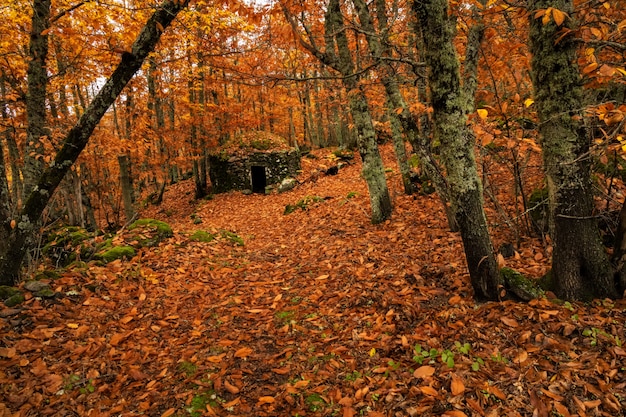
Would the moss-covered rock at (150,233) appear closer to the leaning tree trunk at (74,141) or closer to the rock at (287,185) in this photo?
the leaning tree trunk at (74,141)

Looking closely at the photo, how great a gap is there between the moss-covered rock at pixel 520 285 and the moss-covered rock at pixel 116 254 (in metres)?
6.17

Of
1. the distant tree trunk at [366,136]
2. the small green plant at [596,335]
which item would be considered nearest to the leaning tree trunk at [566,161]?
the small green plant at [596,335]

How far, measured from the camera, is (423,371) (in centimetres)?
295

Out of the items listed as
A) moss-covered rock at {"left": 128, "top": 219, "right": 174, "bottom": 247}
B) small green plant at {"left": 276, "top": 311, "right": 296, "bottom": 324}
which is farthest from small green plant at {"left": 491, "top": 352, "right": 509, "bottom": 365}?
moss-covered rock at {"left": 128, "top": 219, "right": 174, "bottom": 247}

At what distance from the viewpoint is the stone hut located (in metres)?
16.2

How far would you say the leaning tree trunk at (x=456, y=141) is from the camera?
3186 millimetres

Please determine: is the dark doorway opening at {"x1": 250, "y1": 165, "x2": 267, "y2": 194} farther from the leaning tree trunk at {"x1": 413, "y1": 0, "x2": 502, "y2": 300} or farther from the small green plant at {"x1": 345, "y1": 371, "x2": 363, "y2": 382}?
the small green plant at {"x1": 345, "y1": 371, "x2": 363, "y2": 382}

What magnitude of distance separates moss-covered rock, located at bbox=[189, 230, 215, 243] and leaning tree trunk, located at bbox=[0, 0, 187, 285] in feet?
10.8

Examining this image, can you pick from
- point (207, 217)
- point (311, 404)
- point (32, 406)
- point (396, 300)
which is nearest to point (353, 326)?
point (396, 300)

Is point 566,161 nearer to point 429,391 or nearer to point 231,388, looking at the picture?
point 429,391

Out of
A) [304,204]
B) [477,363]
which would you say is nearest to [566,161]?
[477,363]

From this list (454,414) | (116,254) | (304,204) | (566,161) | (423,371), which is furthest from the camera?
(304,204)

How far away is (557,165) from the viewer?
314cm

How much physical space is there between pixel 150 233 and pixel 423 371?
20.3 ft
